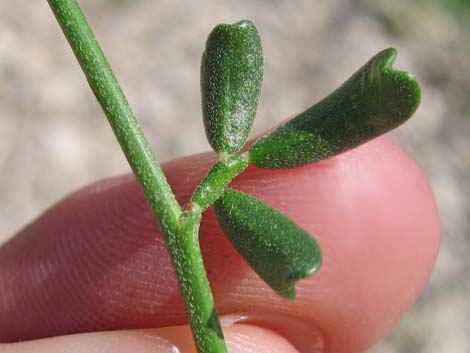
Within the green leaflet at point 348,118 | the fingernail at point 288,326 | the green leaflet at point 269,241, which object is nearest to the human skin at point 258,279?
the fingernail at point 288,326

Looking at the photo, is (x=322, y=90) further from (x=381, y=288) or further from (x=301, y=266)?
(x=301, y=266)

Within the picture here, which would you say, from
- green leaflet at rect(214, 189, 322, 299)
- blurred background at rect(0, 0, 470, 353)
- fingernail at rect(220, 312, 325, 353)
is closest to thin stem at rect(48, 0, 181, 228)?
green leaflet at rect(214, 189, 322, 299)

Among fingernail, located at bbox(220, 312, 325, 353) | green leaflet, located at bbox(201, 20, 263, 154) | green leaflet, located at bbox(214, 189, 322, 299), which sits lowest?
green leaflet, located at bbox(214, 189, 322, 299)

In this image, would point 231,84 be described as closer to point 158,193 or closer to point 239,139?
point 239,139

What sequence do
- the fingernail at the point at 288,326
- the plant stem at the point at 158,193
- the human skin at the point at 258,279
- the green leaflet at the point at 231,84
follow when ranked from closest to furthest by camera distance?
1. the plant stem at the point at 158,193
2. the green leaflet at the point at 231,84
3. the human skin at the point at 258,279
4. the fingernail at the point at 288,326

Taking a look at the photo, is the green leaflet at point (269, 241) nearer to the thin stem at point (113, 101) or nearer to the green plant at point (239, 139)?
the green plant at point (239, 139)

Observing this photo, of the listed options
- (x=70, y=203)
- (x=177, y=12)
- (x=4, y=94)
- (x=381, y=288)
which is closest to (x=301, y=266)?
(x=381, y=288)

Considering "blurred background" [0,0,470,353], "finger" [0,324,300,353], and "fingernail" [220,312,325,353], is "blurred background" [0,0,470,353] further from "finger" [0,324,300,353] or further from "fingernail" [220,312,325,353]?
"finger" [0,324,300,353]

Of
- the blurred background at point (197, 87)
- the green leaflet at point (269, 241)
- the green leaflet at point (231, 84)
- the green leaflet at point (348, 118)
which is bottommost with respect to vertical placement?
the green leaflet at point (269, 241)
